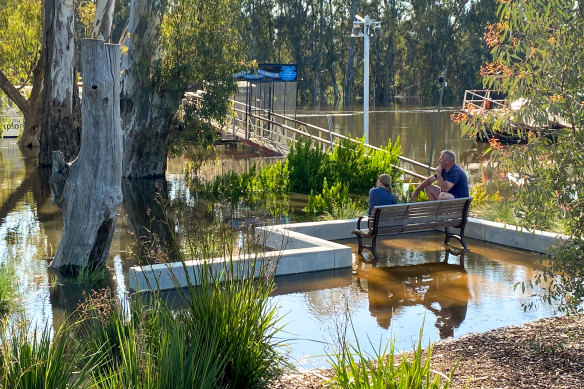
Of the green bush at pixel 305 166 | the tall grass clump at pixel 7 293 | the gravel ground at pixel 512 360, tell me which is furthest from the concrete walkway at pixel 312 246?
the green bush at pixel 305 166

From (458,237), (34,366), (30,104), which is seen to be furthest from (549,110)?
(30,104)

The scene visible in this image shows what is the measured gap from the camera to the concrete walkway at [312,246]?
833 centimetres

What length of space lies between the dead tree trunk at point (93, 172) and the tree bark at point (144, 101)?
434 inches

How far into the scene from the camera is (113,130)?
9.57m

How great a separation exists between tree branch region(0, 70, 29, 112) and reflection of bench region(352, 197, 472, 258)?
21.7 metres

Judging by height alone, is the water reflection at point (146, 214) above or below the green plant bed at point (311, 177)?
below

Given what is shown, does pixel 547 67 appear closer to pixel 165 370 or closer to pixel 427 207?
pixel 165 370

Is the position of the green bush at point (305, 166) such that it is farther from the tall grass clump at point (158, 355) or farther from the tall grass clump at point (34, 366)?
the tall grass clump at point (34, 366)

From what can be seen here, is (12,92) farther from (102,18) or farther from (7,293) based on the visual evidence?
(7,293)

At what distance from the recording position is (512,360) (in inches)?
225

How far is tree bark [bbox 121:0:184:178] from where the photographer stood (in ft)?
66.9

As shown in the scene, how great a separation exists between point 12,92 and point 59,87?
19.4ft

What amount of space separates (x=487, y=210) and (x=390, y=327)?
5.79 m

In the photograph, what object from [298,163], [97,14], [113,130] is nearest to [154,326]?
[113,130]
